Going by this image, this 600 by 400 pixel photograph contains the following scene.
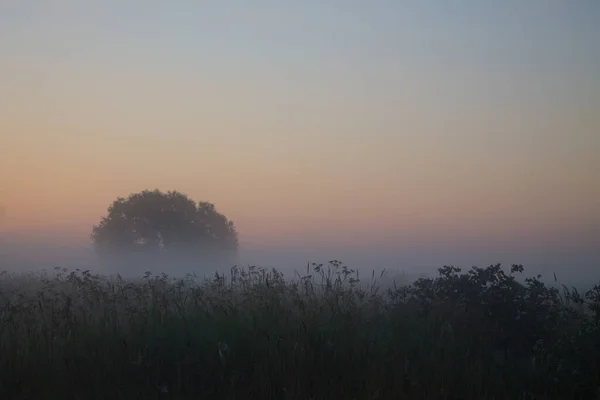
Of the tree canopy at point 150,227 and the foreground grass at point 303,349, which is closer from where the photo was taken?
the foreground grass at point 303,349

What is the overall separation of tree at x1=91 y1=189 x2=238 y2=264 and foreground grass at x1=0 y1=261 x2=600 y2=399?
133 ft

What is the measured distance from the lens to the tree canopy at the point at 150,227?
46.8 m

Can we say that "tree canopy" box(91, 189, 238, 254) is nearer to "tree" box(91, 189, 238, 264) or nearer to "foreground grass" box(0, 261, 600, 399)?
"tree" box(91, 189, 238, 264)

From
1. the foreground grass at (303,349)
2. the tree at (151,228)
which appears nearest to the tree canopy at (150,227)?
the tree at (151,228)

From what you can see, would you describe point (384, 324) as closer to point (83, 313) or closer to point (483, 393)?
point (483, 393)

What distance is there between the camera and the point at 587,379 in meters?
5.38

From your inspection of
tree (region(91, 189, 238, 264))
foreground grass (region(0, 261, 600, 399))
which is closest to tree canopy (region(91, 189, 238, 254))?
tree (region(91, 189, 238, 264))

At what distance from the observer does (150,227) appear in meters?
47.2

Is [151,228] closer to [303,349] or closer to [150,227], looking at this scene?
[150,227]

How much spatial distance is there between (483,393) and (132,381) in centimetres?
339

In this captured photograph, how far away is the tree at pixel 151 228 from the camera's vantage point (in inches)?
1843

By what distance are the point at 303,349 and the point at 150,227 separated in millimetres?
43761

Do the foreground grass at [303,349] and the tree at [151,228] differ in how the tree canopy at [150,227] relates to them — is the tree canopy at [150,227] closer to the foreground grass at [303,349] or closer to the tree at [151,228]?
the tree at [151,228]

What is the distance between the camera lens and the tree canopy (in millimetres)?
46844
